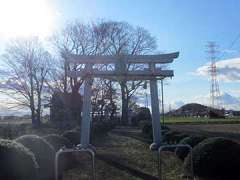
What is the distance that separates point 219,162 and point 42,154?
4.58m

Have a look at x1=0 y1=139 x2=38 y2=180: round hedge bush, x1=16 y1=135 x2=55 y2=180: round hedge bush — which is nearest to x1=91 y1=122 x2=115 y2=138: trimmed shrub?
x1=16 y1=135 x2=55 y2=180: round hedge bush

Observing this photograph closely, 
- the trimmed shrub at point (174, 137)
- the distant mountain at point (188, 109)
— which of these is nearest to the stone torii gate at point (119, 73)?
the trimmed shrub at point (174, 137)

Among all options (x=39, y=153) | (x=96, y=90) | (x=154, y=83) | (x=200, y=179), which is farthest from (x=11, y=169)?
(x=96, y=90)

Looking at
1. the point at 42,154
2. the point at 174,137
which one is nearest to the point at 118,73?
the point at 174,137

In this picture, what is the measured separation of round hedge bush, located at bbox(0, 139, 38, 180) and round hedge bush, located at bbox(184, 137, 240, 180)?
4.11 m

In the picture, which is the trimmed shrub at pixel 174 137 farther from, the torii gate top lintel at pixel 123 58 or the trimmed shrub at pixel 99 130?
the trimmed shrub at pixel 99 130

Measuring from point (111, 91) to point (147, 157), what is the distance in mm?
38199

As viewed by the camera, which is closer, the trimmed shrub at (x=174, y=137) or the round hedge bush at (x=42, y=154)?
the round hedge bush at (x=42, y=154)

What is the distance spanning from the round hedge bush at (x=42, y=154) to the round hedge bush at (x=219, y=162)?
12.3 ft

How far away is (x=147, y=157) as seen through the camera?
18.6 metres

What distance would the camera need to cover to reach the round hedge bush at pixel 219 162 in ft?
35.9

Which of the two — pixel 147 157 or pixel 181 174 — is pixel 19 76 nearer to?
pixel 147 157

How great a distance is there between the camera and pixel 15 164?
28.1 feet

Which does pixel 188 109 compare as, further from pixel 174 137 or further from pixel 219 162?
pixel 219 162
